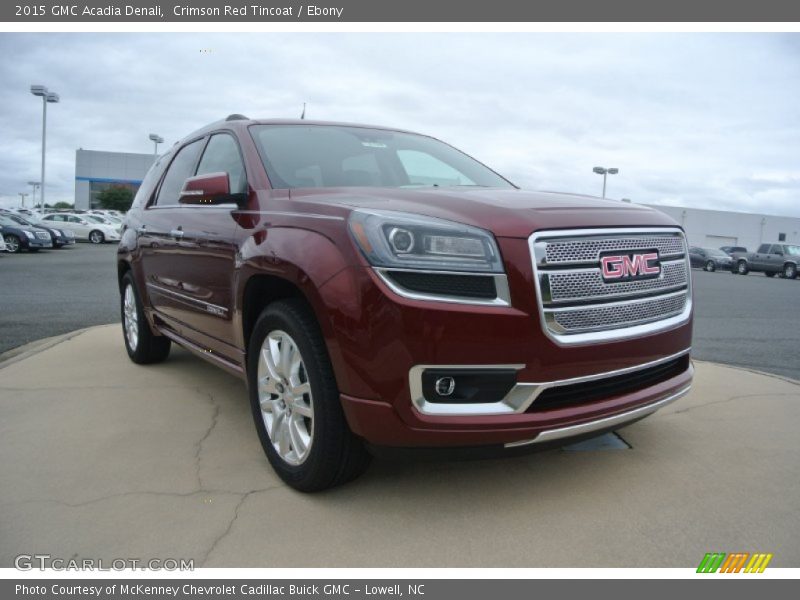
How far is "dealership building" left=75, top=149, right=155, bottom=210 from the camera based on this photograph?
3127 inches

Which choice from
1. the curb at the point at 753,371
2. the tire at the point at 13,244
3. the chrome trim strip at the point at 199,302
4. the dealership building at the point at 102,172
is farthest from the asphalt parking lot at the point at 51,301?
the dealership building at the point at 102,172

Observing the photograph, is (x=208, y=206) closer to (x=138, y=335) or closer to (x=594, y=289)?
(x=138, y=335)

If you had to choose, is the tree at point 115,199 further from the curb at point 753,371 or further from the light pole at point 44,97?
the curb at point 753,371

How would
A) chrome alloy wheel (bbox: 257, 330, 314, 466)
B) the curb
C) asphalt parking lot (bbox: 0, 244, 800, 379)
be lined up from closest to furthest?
1. chrome alloy wheel (bbox: 257, 330, 314, 466)
2. the curb
3. asphalt parking lot (bbox: 0, 244, 800, 379)

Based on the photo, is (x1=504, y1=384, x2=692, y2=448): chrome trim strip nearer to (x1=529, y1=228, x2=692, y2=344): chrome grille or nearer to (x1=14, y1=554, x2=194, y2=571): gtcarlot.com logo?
(x1=529, y1=228, x2=692, y2=344): chrome grille

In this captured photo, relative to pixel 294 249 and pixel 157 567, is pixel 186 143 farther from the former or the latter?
pixel 157 567

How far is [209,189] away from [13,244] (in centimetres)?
2422

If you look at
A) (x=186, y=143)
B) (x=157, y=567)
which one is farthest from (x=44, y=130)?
(x=157, y=567)

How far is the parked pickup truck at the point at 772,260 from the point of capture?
1173 inches

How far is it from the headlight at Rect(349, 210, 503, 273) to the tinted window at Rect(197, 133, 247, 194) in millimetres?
1230

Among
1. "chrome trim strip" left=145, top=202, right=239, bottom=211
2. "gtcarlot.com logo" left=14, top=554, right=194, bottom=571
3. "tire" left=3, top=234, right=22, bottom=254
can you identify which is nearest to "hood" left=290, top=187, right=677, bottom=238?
"chrome trim strip" left=145, top=202, right=239, bottom=211

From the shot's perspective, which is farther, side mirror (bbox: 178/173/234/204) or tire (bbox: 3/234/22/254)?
tire (bbox: 3/234/22/254)

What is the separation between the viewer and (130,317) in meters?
5.48

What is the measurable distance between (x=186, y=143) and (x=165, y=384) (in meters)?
1.80
